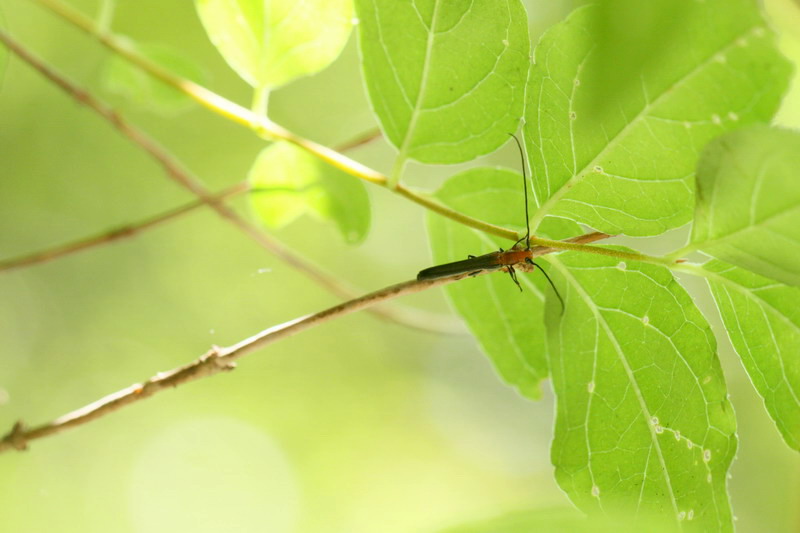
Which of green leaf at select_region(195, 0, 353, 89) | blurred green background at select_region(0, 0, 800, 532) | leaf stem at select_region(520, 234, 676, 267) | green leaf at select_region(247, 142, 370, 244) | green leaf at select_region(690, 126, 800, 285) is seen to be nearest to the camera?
green leaf at select_region(690, 126, 800, 285)

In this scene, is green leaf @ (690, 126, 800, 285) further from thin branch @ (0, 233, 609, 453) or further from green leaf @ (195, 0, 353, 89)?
green leaf @ (195, 0, 353, 89)

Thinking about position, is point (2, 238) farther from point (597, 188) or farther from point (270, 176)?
point (597, 188)

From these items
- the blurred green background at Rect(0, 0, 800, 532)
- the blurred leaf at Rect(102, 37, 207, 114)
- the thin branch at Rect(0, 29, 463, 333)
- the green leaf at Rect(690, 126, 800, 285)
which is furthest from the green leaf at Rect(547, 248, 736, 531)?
the blurred green background at Rect(0, 0, 800, 532)

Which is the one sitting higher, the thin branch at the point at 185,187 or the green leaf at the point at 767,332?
the thin branch at the point at 185,187

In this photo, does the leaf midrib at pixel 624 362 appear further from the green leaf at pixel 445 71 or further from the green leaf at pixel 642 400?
the green leaf at pixel 445 71

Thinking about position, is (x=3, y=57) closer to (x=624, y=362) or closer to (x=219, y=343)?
(x=624, y=362)

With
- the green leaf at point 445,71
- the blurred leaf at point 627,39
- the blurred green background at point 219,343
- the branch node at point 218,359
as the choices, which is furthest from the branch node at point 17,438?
the blurred green background at point 219,343

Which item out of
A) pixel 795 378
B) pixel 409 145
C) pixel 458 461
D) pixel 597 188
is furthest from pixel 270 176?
pixel 458 461
